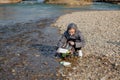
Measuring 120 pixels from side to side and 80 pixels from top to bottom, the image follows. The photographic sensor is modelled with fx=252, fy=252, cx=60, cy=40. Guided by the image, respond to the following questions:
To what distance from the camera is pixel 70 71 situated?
10.1 metres

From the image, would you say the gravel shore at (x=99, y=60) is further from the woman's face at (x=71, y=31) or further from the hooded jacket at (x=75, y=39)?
the woman's face at (x=71, y=31)

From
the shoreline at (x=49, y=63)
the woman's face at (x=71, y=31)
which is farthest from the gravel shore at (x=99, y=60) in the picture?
the woman's face at (x=71, y=31)

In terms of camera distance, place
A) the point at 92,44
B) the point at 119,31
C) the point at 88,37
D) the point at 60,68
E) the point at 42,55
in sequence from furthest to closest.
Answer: the point at 119,31 < the point at 88,37 < the point at 92,44 < the point at 42,55 < the point at 60,68

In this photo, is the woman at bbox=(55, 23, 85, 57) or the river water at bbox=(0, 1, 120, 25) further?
the river water at bbox=(0, 1, 120, 25)

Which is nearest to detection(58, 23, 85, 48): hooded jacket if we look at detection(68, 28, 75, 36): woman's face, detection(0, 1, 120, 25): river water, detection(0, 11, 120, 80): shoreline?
detection(68, 28, 75, 36): woman's face

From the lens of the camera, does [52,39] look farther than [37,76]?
Yes

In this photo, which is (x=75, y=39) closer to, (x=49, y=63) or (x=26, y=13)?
(x=49, y=63)

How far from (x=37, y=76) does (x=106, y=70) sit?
2.73 meters

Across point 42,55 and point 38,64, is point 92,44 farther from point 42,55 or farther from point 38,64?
point 38,64

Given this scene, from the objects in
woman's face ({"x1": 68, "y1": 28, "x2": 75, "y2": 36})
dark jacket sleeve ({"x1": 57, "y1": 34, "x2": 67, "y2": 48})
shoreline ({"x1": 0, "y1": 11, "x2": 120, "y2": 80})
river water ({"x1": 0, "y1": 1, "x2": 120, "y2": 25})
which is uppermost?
woman's face ({"x1": 68, "y1": 28, "x2": 75, "y2": 36})

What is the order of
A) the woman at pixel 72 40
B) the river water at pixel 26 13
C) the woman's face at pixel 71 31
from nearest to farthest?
1. the woman's face at pixel 71 31
2. the woman at pixel 72 40
3. the river water at pixel 26 13

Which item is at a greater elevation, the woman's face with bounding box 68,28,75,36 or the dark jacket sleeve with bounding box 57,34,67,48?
the woman's face with bounding box 68,28,75,36

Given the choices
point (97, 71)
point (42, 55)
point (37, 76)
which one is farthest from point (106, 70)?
point (42, 55)

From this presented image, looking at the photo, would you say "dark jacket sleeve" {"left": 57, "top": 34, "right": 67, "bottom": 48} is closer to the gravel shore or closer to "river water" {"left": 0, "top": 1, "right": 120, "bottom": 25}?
the gravel shore
